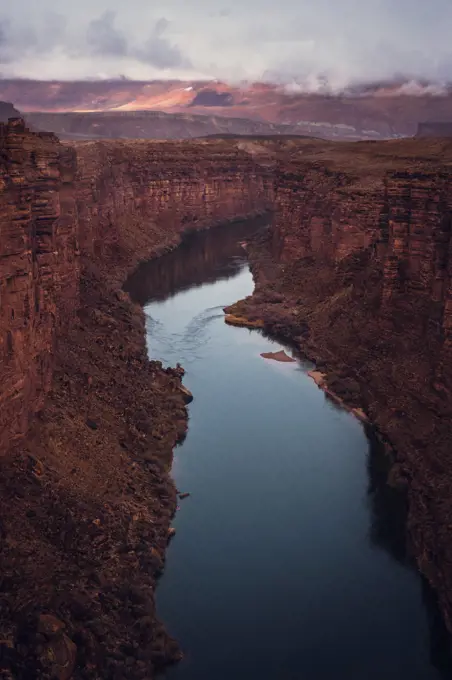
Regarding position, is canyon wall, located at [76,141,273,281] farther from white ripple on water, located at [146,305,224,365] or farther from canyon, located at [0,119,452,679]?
white ripple on water, located at [146,305,224,365]

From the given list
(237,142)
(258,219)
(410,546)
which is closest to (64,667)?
(410,546)

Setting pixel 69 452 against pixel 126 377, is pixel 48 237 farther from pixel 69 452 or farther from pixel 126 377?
pixel 126 377

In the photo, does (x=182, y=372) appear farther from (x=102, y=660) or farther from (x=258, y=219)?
(x=258, y=219)

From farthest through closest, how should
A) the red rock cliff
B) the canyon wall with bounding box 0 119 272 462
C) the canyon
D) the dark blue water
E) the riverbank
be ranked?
the riverbank
the canyon wall with bounding box 0 119 272 462
the red rock cliff
the dark blue water
the canyon

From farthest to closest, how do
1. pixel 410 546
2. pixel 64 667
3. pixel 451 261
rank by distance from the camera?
pixel 451 261 < pixel 410 546 < pixel 64 667

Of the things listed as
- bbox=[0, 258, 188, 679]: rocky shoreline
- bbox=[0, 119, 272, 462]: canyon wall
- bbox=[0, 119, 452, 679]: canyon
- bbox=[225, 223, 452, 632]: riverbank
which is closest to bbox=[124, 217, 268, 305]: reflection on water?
bbox=[0, 119, 272, 462]: canyon wall
